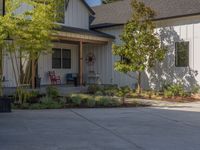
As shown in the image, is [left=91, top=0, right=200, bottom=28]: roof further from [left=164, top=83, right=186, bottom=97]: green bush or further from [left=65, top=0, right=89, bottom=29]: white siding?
[left=164, top=83, right=186, bottom=97]: green bush

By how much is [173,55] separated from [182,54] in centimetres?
53

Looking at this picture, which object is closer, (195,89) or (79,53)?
(195,89)

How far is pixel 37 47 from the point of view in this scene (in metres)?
14.4

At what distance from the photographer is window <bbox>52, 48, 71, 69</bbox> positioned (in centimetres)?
2341

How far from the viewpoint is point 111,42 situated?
2366 cm

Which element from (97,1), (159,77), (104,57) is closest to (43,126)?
(159,77)

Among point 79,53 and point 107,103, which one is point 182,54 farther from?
point 107,103

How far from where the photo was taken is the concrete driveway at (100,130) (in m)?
7.80

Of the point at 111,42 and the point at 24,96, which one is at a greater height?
the point at 111,42

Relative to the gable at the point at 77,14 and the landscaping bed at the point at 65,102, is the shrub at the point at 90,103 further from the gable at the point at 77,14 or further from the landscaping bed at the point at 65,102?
the gable at the point at 77,14

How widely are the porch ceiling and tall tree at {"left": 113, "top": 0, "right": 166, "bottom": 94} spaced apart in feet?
8.11

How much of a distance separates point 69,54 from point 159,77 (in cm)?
631

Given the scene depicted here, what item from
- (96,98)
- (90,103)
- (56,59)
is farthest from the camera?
(56,59)

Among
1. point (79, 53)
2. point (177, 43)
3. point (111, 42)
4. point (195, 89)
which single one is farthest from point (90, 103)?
point (111, 42)
